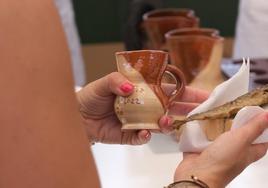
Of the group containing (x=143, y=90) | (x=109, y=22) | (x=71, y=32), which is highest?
(x=143, y=90)

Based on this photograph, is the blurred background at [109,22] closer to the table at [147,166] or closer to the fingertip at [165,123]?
the table at [147,166]

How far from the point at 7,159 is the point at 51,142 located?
5 centimetres

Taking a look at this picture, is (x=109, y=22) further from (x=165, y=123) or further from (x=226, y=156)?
(x=226, y=156)

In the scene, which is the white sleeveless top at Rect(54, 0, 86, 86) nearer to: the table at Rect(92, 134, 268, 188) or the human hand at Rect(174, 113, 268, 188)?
the table at Rect(92, 134, 268, 188)

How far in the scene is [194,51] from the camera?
1395 mm

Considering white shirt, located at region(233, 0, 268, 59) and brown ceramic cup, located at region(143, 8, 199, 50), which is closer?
brown ceramic cup, located at region(143, 8, 199, 50)

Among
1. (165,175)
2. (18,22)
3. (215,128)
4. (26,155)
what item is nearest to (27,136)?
(26,155)

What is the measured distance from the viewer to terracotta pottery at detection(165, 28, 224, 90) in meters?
1.38

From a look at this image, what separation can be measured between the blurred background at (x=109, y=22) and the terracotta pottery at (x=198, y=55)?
1607mm

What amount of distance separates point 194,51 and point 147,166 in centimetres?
40

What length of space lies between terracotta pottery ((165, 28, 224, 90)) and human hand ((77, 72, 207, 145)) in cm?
33

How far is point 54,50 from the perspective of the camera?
0.60 metres

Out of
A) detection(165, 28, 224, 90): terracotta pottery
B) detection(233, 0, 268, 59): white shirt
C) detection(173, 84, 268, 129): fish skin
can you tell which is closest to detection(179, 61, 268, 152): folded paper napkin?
detection(173, 84, 268, 129): fish skin

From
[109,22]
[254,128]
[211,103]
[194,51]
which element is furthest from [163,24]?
[109,22]
